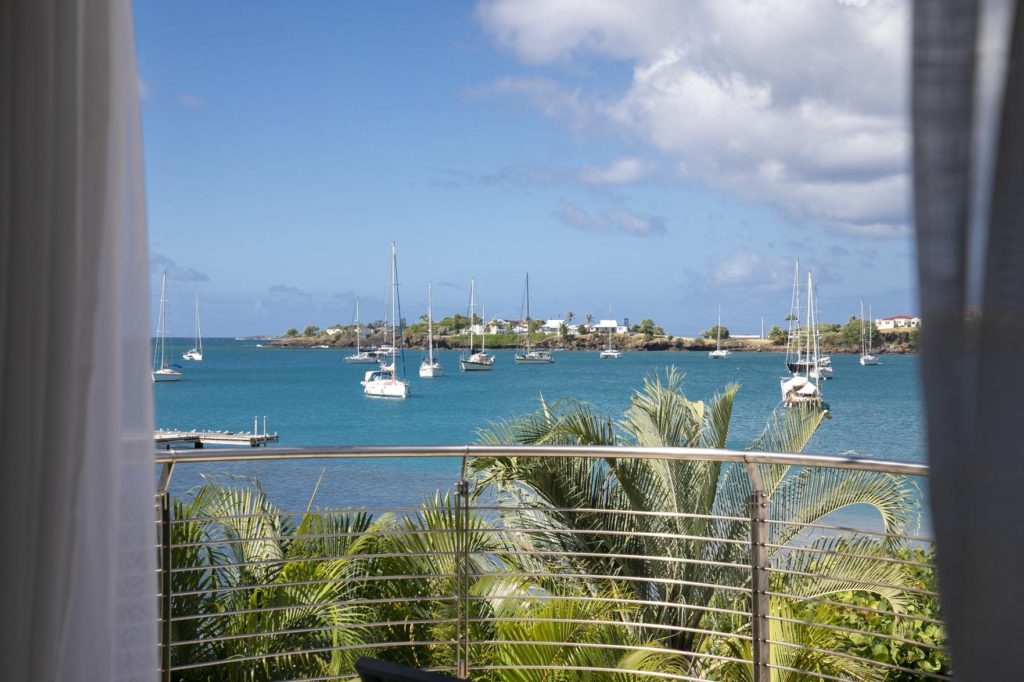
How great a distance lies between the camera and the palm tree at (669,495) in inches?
195

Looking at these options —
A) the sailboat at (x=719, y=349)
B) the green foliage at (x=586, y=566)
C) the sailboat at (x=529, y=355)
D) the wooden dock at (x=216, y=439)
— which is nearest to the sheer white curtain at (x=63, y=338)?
the green foliage at (x=586, y=566)

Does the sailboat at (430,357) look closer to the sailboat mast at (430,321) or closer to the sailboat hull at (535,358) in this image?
the sailboat mast at (430,321)

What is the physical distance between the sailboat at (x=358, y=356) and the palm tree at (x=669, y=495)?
35049mm

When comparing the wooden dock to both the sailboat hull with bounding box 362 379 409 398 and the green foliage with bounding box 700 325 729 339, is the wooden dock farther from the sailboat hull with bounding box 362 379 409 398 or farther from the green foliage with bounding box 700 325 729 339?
the green foliage with bounding box 700 325 729 339

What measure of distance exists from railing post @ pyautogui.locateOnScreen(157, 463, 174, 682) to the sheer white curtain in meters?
1.00

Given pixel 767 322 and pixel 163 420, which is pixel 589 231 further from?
pixel 163 420

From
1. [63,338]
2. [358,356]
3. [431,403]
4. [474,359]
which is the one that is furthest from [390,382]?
A: [63,338]

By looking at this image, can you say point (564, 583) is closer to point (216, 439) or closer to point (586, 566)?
point (586, 566)

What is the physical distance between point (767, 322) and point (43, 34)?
34.7 m

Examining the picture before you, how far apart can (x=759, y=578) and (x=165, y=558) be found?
1.73 metres

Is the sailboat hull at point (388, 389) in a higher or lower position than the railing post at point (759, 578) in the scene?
lower

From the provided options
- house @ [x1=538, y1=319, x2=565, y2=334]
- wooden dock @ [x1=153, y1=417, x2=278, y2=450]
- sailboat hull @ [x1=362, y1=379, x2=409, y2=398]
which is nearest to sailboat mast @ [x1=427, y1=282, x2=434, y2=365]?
sailboat hull @ [x1=362, y1=379, x2=409, y2=398]

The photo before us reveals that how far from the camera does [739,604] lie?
4941 millimetres

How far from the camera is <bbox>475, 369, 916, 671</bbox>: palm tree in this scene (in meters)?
4.95
